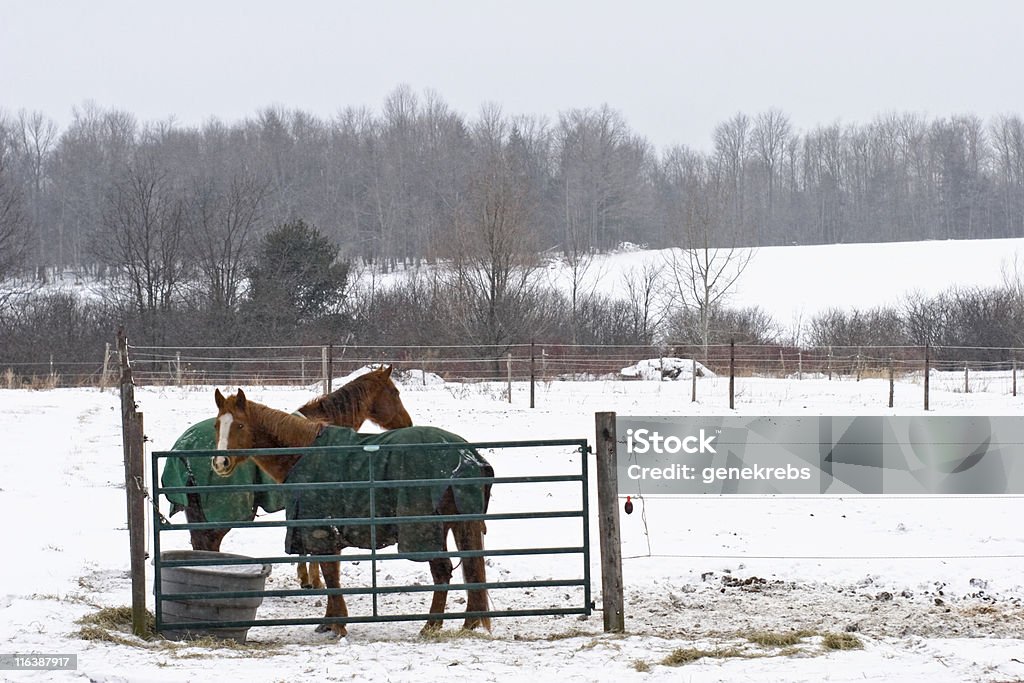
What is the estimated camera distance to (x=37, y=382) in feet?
82.1

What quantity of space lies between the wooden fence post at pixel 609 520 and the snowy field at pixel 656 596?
15cm

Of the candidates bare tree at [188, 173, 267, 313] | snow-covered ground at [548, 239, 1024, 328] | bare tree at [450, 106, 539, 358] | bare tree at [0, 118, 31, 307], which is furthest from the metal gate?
snow-covered ground at [548, 239, 1024, 328]

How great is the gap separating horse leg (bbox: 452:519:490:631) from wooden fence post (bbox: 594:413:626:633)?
777 mm

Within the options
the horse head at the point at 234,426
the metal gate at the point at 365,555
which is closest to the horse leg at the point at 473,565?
the metal gate at the point at 365,555

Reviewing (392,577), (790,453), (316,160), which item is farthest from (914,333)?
(316,160)

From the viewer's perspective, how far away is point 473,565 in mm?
6129

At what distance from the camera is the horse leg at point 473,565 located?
19.8 ft

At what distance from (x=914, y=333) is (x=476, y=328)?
1619 cm

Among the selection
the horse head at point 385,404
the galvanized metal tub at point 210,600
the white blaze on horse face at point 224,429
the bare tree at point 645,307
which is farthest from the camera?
the bare tree at point 645,307

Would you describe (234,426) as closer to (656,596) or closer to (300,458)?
(300,458)

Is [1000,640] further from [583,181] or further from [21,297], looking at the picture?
[583,181]

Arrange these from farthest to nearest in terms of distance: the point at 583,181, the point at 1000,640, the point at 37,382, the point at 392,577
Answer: the point at 583,181
the point at 37,382
the point at 392,577
the point at 1000,640

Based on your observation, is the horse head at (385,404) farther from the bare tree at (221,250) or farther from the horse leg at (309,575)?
the bare tree at (221,250)

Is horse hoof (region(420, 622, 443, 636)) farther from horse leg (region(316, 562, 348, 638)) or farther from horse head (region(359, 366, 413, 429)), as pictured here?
horse head (region(359, 366, 413, 429))
